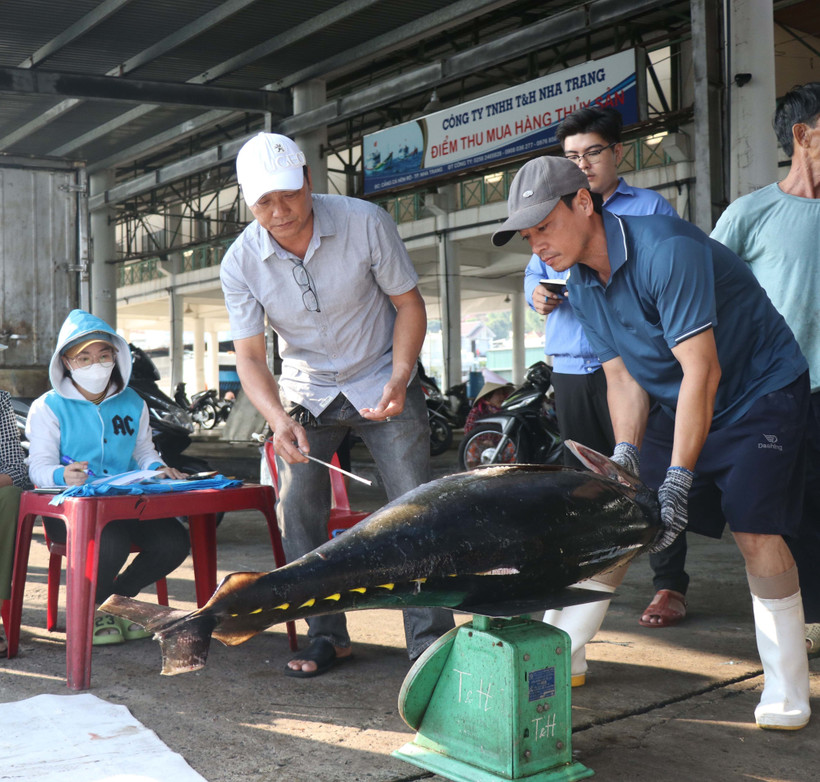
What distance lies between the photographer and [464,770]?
76.8 inches

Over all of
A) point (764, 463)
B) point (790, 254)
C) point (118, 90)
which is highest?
point (118, 90)

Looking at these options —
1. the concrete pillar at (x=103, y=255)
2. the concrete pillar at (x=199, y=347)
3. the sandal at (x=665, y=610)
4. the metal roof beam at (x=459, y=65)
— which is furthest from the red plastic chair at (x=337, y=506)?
the concrete pillar at (x=199, y=347)

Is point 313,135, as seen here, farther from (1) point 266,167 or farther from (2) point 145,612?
(2) point 145,612

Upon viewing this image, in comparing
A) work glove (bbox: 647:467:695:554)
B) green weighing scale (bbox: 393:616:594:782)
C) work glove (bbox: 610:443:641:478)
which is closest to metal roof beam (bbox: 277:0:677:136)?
work glove (bbox: 610:443:641:478)

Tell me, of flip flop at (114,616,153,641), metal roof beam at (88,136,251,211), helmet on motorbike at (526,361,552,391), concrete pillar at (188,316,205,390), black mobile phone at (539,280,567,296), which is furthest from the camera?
concrete pillar at (188,316,205,390)

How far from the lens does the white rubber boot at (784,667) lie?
2.41 metres

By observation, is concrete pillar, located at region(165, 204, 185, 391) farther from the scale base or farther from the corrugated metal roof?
the scale base

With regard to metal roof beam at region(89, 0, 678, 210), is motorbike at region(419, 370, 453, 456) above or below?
below

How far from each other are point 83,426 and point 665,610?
7.74 ft

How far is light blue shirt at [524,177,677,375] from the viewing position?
126 inches

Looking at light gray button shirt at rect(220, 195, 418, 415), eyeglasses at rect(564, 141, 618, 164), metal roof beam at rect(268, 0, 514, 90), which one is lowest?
light gray button shirt at rect(220, 195, 418, 415)

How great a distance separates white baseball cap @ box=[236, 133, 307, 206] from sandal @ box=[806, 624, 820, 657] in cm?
228

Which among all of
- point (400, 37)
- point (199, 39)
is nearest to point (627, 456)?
point (400, 37)

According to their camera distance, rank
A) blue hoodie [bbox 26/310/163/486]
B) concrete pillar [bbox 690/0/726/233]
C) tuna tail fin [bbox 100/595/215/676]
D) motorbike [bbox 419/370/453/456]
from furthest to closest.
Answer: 1. motorbike [bbox 419/370/453/456]
2. concrete pillar [bbox 690/0/726/233]
3. blue hoodie [bbox 26/310/163/486]
4. tuna tail fin [bbox 100/595/215/676]
